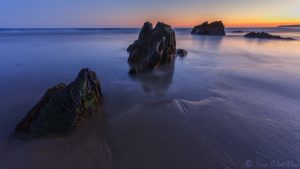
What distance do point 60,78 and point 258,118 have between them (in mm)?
8514

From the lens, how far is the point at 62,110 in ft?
16.6

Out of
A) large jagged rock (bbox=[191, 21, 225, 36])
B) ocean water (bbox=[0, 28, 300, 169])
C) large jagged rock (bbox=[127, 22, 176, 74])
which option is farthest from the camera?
large jagged rock (bbox=[191, 21, 225, 36])

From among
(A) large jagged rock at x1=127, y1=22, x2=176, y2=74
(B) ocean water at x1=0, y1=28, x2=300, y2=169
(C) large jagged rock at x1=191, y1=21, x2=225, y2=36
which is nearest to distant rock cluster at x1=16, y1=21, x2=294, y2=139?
(B) ocean water at x1=0, y1=28, x2=300, y2=169

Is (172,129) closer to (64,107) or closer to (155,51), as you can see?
(64,107)

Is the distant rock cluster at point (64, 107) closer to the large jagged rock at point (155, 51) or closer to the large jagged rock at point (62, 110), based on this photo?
the large jagged rock at point (62, 110)

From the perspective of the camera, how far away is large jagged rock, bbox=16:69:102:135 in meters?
4.84

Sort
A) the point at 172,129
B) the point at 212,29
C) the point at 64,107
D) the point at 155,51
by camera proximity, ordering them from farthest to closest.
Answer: the point at 212,29
the point at 155,51
the point at 64,107
the point at 172,129

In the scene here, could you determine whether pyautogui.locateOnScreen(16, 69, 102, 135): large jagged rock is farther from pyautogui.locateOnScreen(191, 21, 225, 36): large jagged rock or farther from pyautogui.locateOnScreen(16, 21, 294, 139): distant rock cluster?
pyautogui.locateOnScreen(191, 21, 225, 36): large jagged rock

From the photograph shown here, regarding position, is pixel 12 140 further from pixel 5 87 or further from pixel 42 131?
pixel 5 87

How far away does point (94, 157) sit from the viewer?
397 centimetres

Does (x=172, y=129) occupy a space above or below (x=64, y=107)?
below

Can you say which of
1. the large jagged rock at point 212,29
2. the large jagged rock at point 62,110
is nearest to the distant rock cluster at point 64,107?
the large jagged rock at point 62,110

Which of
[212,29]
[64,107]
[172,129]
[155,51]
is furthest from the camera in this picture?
[212,29]

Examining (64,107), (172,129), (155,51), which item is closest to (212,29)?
(155,51)
